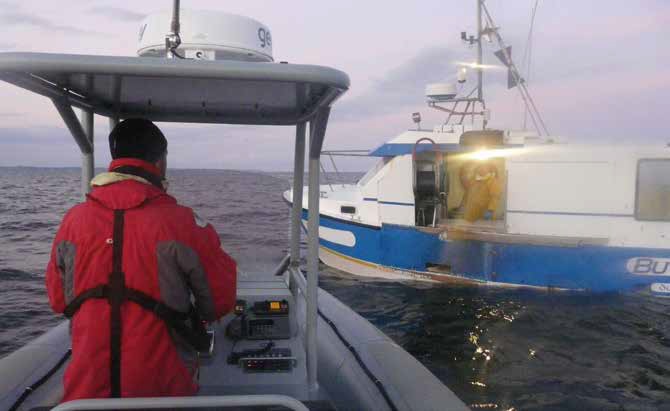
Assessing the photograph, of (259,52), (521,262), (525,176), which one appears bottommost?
(521,262)

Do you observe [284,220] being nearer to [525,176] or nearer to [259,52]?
[525,176]

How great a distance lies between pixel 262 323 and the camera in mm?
3043

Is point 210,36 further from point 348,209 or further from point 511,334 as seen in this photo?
point 348,209

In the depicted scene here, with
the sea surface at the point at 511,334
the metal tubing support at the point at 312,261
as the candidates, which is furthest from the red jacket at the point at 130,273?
the sea surface at the point at 511,334

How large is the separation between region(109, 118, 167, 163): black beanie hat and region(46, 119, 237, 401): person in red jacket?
0.47 ft

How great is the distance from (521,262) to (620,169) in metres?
2.21

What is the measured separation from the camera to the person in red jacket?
1.58 m

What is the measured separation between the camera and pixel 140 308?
160 centimetres

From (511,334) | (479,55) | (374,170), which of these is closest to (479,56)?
(479,55)

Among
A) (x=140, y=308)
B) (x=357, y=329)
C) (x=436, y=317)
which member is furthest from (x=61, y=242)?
(x=436, y=317)

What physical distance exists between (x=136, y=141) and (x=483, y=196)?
811 centimetres

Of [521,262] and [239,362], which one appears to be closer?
[239,362]

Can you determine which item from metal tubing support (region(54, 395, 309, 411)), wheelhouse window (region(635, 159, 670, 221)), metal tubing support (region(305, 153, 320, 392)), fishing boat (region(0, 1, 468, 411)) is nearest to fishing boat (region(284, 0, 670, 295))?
wheelhouse window (region(635, 159, 670, 221))

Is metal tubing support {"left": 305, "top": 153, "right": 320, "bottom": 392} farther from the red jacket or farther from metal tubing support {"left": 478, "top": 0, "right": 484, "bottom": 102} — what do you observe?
metal tubing support {"left": 478, "top": 0, "right": 484, "bottom": 102}
